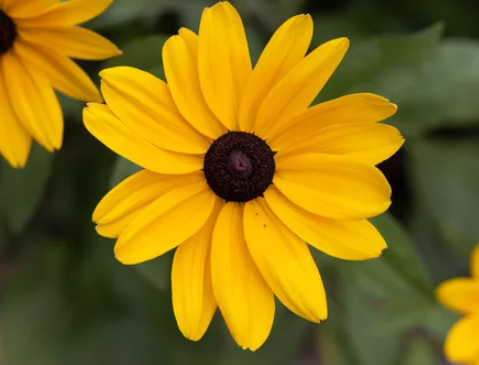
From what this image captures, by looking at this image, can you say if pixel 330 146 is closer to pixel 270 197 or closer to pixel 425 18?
pixel 270 197

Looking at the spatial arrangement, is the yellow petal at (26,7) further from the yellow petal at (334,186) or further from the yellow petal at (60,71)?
the yellow petal at (334,186)

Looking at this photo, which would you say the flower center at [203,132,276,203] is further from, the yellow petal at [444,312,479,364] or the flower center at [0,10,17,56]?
the yellow petal at [444,312,479,364]

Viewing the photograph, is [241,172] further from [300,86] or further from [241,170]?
[300,86]

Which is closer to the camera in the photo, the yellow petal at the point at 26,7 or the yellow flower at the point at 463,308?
the yellow petal at the point at 26,7

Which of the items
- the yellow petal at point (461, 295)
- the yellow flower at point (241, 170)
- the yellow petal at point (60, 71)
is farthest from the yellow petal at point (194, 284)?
the yellow petal at point (461, 295)

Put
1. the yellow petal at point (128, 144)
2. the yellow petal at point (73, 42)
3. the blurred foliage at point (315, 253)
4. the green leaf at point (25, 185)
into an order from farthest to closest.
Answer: the blurred foliage at point (315, 253)
the green leaf at point (25, 185)
the yellow petal at point (73, 42)
the yellow petal at point (128, 144)

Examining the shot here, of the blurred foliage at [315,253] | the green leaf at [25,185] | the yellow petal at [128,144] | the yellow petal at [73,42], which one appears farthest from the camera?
the blurred foliage at [315,253]

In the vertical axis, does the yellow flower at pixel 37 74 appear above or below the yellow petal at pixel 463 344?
above
